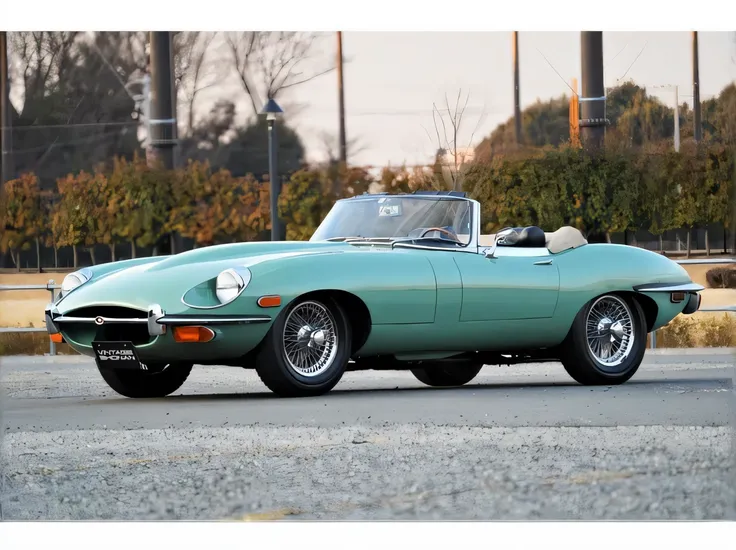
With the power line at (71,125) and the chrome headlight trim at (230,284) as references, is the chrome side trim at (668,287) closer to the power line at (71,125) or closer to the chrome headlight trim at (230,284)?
the chrome headlight trim at (230,284)

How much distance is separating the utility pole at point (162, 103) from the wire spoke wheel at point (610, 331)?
8.34 feet

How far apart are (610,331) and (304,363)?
217 centimetres

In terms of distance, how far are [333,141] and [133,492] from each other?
4.32 meters

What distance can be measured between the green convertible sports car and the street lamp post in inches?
26.9

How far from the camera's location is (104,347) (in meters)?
7.60

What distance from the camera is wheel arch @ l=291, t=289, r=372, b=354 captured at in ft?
25.9

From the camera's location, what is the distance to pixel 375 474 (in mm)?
5621

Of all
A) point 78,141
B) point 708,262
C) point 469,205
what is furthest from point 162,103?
point 708,262

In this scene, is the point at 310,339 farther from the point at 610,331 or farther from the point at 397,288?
the point at 610,331

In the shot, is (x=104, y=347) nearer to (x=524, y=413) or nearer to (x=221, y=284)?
(x=221, y=284)

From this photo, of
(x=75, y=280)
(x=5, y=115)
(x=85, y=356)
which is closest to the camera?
(x=75, y=280)

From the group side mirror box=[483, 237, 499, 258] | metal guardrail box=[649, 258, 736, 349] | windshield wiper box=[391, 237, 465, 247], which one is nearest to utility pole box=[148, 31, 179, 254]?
windshield wiper box=[391, 237, 465, 247]

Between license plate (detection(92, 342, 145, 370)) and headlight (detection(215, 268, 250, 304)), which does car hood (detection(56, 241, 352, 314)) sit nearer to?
headlight (detection(215, 268, 250, 304))

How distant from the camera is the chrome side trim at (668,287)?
362 inches
